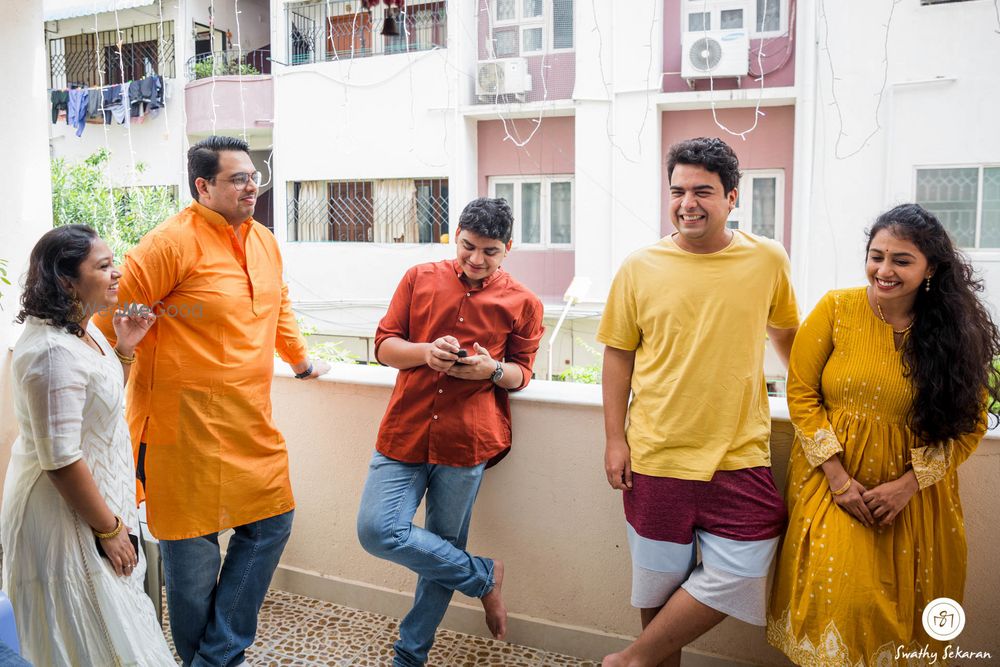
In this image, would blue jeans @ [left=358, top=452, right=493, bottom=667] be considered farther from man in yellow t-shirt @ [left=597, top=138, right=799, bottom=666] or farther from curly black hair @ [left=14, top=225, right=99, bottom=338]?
curly black hair @ [left=14, top=225, right=99, bottom=338]

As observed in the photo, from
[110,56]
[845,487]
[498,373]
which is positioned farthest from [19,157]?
[110,56]

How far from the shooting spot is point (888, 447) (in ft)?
5.62

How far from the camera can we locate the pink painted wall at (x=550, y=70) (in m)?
8.17

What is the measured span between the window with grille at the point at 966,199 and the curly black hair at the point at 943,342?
5295 mm

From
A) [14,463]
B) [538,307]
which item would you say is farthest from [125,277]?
[538,307]

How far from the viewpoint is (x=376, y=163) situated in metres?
8.93

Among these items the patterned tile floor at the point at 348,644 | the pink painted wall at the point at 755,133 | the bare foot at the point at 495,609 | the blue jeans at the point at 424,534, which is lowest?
the patterned tile floor at the point at 348,644

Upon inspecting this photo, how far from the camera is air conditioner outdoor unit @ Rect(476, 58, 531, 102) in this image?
7852 millimetres

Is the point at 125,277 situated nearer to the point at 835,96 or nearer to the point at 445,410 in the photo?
the point at 445,410

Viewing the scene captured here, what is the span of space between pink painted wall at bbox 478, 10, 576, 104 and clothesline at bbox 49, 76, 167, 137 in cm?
409

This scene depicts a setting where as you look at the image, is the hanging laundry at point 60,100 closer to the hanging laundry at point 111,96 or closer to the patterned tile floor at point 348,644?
the hanging laundry at point 111,96

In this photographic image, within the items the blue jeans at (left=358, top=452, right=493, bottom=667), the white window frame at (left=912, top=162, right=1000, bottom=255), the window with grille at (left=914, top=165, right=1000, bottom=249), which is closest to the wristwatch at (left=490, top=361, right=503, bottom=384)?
the blue jeans at (left=358, top=452, right=493, bottom=667)

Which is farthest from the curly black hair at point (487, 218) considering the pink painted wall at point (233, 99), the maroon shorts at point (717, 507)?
the pink painted wall at point (233, 99)

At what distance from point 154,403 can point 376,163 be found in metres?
7.26
